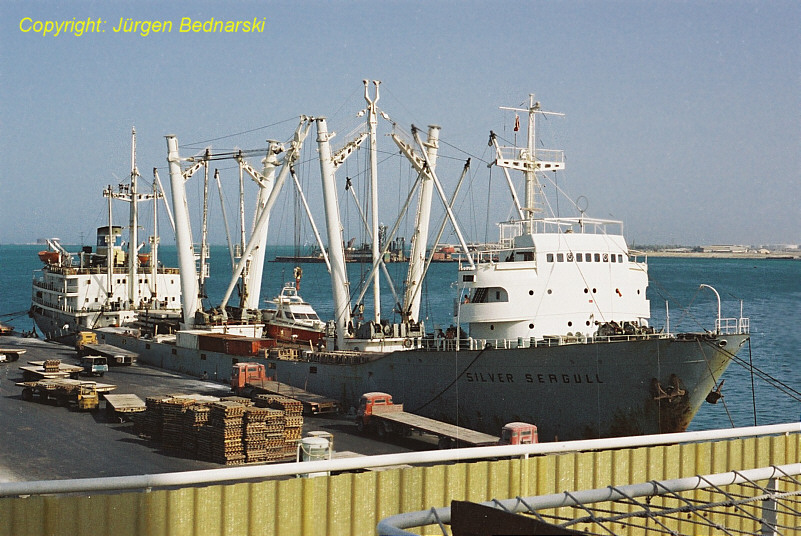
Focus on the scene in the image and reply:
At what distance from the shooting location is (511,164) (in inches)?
1294

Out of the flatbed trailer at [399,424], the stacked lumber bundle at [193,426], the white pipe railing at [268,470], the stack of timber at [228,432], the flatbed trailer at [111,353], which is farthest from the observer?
the flatbed trailer at [111,353]

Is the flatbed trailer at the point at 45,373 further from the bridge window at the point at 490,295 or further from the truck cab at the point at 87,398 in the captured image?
the bridge window at the point at 490,295

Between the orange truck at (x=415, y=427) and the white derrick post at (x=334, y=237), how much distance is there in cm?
A: 776

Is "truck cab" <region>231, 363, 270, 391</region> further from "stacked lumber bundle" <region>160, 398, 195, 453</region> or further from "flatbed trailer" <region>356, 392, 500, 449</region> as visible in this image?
"stacked lumber bundle" <region>160, 398, 195, 453</region>

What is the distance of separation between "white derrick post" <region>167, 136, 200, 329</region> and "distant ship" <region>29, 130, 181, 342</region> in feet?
42.4

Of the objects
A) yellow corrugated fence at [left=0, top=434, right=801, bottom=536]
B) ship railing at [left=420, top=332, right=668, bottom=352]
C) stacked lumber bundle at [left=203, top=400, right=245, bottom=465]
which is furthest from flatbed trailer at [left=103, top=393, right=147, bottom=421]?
yellow corrugated fence at [left=0, top=434, right=801, bottom=536]

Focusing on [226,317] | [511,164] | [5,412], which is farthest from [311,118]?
[5,412]

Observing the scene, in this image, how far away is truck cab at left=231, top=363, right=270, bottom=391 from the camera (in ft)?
120

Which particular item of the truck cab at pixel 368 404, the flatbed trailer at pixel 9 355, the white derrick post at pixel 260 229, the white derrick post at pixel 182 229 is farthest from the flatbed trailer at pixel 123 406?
→ the flatbed trailer at pixel 9 355

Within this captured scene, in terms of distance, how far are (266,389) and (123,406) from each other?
623cm

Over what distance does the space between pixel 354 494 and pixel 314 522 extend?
496mm

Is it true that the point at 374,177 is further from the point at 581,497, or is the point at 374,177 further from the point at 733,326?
the point at 581,497

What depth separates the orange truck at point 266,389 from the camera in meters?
32.7

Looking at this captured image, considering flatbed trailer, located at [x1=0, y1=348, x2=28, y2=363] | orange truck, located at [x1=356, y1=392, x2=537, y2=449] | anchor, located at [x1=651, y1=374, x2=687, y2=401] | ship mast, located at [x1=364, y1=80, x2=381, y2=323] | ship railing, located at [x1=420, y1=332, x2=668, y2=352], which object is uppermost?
ship mast, located at [x1=364, y1=80, x2=381, y2=323]
